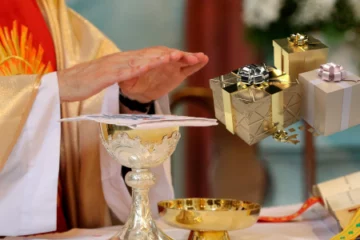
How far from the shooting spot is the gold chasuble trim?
0.83 metres

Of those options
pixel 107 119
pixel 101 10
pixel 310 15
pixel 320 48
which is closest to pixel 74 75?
pixel 107 119

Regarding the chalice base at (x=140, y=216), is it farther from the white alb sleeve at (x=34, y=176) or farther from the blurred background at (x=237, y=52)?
the blurred background at (x=237, y=52)

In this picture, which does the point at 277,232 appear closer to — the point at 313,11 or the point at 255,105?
the point at 255,105

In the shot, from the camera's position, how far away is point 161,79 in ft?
3.12

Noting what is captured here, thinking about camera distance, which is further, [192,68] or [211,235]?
[192,68]

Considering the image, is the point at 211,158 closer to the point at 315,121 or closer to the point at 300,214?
the point at 300,214

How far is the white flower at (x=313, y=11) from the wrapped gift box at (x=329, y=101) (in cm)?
163

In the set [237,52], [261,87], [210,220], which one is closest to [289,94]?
[261,87]

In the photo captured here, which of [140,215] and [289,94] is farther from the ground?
[289,94]

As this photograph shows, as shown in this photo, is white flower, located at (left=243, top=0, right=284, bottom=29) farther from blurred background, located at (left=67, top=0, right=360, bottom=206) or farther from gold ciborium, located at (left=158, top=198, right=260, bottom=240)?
gold ciborium, located at (left=158, top=198, right=260, bottom=240)

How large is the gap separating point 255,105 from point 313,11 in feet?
5.63

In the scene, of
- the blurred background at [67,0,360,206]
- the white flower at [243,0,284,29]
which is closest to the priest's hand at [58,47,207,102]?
the blurred background at [67,0,360,206]

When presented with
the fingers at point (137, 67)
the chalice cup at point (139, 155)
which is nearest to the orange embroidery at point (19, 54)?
the fingers at point (137, 67)

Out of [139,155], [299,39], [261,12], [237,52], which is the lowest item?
[237,52]
